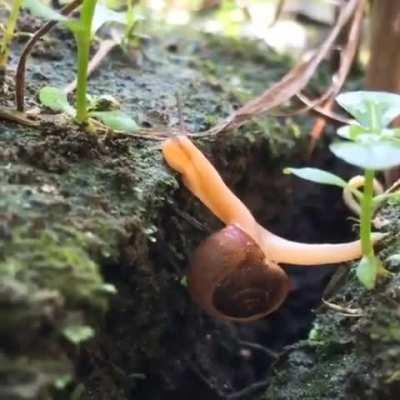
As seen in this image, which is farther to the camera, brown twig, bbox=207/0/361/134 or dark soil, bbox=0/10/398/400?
brown twig, bbox=207/0/361/134

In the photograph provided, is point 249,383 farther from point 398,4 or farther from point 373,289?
point 398,4

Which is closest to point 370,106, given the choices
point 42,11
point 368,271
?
point 368,271

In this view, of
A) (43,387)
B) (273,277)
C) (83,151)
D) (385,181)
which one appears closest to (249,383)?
(273,277)

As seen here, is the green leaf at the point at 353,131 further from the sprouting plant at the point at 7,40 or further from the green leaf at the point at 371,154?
the sprouting plant at the point at 7,40

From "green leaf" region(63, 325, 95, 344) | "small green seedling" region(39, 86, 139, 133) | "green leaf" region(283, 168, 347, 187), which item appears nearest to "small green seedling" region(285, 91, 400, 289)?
"green leaf" region(283, 168, 347, 187)

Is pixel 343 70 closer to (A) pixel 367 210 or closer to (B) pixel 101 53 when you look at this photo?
(B) pixel 101 53

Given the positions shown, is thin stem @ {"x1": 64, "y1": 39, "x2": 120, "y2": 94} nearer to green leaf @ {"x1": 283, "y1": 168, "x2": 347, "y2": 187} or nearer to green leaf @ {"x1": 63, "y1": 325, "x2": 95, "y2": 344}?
green leaf @ {"x1": 283, "y1": 168, "x2": 347, "y2": 187}

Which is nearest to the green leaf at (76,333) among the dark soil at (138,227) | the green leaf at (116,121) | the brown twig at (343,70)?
the dark soil at (138,227)
